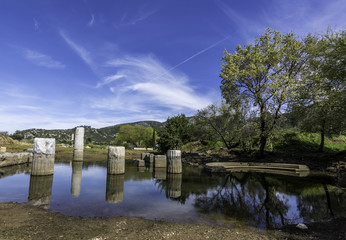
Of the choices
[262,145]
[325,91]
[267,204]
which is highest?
[325,91]

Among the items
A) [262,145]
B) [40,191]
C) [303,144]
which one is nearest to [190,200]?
[40,191]

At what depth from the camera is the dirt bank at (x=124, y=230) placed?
5648mm

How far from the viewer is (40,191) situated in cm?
1123

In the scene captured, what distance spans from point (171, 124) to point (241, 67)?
21216 mm

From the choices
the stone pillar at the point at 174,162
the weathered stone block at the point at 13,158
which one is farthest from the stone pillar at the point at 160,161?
the weathered stone block at the point at 13,158

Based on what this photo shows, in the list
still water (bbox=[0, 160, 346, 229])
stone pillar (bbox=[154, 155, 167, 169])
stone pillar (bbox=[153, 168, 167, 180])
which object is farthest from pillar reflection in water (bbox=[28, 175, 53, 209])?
stone pillar (bbox=[154, 155, 167, 169])

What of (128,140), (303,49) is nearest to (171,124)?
(303,49)

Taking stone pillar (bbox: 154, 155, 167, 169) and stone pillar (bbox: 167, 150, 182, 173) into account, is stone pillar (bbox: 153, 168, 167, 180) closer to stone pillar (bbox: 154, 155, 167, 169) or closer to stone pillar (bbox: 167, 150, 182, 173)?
stone pillar (bbox: 154, 155, 167, 169)

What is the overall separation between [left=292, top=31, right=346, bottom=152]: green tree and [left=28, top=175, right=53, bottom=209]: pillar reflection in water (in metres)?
23.1

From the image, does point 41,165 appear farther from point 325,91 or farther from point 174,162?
point 325,91

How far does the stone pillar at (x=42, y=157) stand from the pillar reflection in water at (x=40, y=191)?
0.46m

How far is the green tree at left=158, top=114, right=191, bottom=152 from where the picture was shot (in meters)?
40.3

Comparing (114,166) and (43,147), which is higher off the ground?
(43,147)

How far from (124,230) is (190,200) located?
4.96 m
